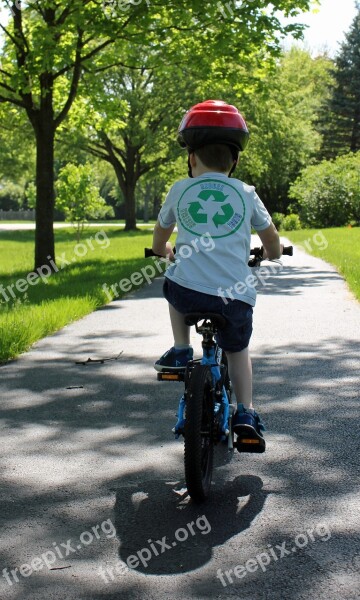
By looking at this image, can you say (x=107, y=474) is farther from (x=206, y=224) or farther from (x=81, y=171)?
(x=81, y=171)

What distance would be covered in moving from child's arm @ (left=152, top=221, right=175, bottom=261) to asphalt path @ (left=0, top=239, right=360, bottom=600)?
3.64 ft

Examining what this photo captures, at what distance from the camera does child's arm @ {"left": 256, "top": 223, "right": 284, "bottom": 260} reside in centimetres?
442

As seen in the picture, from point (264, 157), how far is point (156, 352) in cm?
3830

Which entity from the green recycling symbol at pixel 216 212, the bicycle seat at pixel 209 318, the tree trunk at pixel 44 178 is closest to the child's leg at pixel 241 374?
the bicycle seat at pixel 209 318

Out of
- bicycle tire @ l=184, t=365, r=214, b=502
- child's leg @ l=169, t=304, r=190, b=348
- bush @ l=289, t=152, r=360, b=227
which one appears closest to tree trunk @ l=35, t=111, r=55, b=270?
child's leg @ l=169, t=304, r=190, b=348

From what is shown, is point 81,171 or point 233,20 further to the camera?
point 81,171

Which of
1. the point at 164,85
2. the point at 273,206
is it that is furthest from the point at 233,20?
the point at 273,206

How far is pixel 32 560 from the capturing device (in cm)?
344

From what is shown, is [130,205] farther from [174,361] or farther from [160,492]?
[160,492]

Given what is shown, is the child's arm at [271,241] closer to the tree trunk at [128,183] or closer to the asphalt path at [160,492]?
the asphalt path at [160,492]

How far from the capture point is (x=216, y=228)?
13.8 feet

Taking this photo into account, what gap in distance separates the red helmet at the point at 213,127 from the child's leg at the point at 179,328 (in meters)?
0.81

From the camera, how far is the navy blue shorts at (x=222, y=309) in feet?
13.7

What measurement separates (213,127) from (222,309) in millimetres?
856
